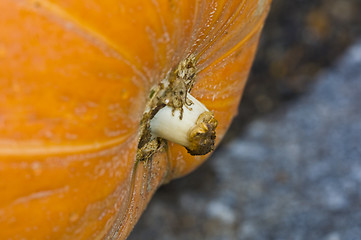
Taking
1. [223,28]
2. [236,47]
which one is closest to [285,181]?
[236,47]

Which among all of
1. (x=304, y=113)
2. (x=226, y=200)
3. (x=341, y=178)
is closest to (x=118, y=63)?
(x=226, y=200)

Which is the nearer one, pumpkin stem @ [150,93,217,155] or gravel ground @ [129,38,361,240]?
pumpkin stem @ [150,93,217,155]

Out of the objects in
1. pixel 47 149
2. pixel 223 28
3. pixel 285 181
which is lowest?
pixel 47 149

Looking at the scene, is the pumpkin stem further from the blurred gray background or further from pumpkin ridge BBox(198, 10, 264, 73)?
the blurred gray background

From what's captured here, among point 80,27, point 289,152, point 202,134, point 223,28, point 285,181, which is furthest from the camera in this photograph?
point 289,152

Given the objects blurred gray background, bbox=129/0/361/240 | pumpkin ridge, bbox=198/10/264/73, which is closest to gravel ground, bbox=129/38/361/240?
blurred gray background, bbox=129/0/361/240

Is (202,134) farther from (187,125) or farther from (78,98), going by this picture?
(78,98)

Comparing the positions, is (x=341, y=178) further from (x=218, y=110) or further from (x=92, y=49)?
(x=92, y=49)
